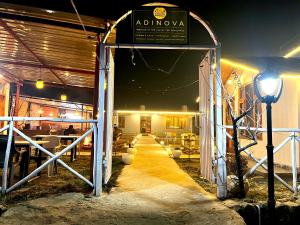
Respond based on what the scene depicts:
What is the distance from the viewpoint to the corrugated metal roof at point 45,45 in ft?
17.7

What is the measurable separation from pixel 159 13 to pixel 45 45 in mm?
3853

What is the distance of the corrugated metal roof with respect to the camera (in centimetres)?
539

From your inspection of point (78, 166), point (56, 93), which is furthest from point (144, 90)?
point (78, 166)

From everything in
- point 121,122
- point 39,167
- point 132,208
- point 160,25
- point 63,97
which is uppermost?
point 160,25

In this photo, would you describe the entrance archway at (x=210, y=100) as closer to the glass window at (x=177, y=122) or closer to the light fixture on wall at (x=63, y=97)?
the light fixture on wall at (x=63, y=97)

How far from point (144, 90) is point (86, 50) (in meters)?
27.9

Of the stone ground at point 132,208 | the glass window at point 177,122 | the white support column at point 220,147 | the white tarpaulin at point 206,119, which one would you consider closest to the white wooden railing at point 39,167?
the stone ground at point 132,208

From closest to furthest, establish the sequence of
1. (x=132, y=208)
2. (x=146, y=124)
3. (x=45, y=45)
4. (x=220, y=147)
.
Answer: (x=132, y=208), (x=220, y=147), (x=45, y=45), (x=146, y=124)

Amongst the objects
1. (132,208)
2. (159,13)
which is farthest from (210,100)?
(132,208)

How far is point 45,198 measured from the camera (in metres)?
4.42

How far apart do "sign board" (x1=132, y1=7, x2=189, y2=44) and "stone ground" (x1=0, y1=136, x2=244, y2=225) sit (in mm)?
2988

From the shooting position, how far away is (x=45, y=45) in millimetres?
7227

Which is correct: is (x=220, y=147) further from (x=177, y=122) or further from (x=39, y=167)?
(x=177, y=122)

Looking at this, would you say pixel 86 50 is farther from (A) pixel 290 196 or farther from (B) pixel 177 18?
(A) pixel 290 196
